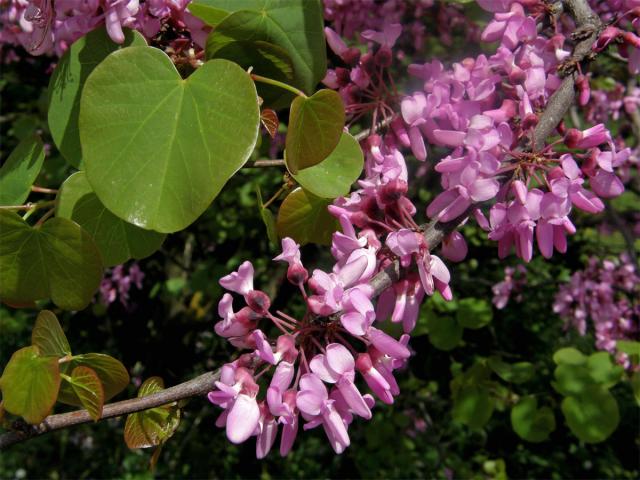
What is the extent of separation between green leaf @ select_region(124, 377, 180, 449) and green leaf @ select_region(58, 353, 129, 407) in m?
0.05

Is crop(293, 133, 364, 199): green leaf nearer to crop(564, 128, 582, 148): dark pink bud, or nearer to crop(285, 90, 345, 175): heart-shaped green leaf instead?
crop(285, 90, 345, 175): heart-shaped green leaf

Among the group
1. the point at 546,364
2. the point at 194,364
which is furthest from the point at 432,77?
the point at 194,364

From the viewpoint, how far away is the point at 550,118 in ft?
2.70

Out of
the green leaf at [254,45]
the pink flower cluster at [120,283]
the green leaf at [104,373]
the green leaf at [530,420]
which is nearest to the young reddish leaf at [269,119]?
the green leaf at [254,45]

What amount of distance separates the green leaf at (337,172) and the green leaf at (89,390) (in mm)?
369

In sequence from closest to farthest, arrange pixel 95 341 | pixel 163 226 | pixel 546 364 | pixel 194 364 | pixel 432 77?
1. pixel 163 226
2. pixel 432 77
3. pixel 546 364
4. pixel 194 364
5. pixel 95 341

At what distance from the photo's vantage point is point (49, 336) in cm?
76

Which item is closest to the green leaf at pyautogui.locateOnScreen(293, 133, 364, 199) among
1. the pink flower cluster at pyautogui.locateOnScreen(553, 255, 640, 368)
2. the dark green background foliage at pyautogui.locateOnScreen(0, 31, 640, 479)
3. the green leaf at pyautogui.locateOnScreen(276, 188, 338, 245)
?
the green leaf at pyautogui.locateOnScreen(276, 188, 338, 245)

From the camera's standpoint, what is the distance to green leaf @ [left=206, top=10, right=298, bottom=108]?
0.78 m

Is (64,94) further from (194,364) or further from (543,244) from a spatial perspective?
(194,364)

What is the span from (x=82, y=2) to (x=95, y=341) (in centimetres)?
249

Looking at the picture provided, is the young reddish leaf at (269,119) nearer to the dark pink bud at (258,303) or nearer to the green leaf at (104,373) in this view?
the dark pink bud at (258,303)

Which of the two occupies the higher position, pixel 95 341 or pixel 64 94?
pixel 64 94

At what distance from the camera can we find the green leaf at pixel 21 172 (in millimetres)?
860
